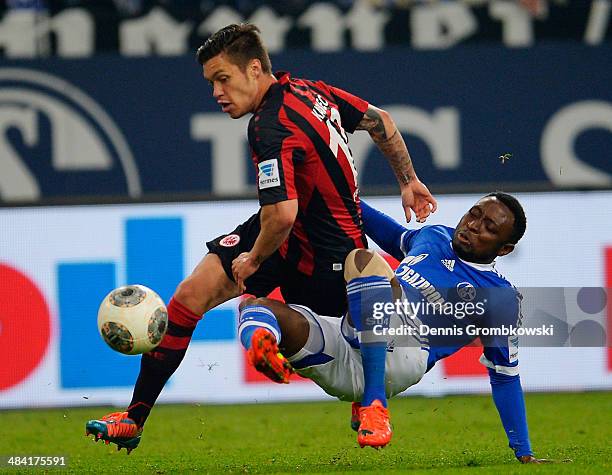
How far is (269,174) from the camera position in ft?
16.9

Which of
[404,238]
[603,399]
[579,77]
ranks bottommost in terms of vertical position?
[603,399]

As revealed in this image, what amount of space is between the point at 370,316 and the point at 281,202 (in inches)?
25.0

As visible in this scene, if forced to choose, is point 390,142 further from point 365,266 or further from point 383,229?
point 365,266

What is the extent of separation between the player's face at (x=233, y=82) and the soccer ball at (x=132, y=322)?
3.16 feet

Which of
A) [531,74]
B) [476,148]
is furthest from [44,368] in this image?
[531,74]

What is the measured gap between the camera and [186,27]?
10.3m

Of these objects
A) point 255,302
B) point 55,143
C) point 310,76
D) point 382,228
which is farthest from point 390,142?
point 55,143

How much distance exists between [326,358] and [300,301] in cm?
43

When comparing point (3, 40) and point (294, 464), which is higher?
point (3, 40)

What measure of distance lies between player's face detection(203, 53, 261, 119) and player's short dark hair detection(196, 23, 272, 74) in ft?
0.07

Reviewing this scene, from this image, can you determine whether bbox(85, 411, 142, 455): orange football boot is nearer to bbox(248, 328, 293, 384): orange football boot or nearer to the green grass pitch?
the green grass pitch

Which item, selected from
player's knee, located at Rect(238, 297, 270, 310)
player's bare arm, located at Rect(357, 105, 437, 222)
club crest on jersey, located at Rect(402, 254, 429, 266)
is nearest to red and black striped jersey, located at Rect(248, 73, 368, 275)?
player's bare arm, located at Rect(357, 105, 437, 222)

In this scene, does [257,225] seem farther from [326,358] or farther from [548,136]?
[548,136]

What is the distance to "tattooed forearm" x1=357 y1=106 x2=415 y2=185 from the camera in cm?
597
